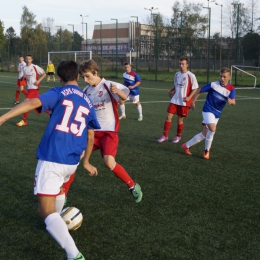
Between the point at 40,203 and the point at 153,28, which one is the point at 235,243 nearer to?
the point at 40,203

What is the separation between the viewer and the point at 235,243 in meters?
3.90

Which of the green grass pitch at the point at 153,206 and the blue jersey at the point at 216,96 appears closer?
the green grass pitch at the point at 153,206

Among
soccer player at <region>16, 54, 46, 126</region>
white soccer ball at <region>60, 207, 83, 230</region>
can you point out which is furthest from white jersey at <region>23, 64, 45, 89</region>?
white soccer ball at <region>60, 207, 83, 230</region>

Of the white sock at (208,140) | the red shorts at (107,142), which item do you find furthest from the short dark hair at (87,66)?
the white sock at (208,140)

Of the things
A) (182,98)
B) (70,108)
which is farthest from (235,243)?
(182,98)

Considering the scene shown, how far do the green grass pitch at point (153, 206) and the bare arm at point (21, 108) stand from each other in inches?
49.4

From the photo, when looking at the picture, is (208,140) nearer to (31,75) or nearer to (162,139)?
(162,139)

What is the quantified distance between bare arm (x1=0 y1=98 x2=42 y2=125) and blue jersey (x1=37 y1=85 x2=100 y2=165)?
63 millimetres

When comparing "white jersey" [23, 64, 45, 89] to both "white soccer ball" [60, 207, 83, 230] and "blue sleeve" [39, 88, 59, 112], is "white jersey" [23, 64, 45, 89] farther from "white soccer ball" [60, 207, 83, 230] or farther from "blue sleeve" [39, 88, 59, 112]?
"blue sleeve" [39, 88, 59, 112]

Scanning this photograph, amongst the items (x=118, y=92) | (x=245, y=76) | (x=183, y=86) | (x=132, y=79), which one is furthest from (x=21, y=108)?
(x=245, y=76)

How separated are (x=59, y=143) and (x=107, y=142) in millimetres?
1847

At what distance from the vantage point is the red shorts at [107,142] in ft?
16.8

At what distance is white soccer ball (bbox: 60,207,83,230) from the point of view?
13.4 feet

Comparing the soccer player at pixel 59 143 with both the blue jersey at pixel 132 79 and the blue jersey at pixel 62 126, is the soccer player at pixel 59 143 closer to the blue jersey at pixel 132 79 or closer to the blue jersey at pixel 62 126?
the blue jersey at pixel 62 126
